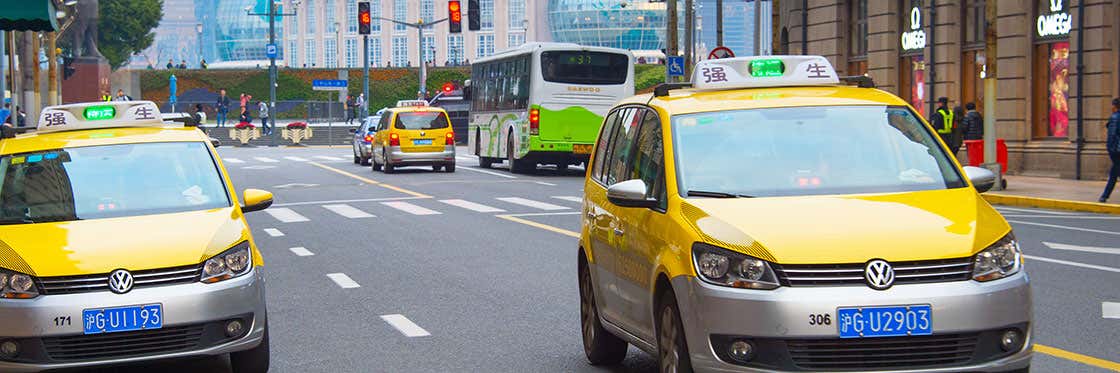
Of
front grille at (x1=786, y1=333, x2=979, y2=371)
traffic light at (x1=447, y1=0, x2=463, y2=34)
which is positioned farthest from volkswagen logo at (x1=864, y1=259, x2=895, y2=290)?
traffic light at (x1=447, y1=0, x2=463, y2=34)

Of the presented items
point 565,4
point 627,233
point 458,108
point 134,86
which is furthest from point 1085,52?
point 565,4

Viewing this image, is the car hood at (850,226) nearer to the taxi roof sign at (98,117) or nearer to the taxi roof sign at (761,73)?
the taxi roof sign at (761,73)

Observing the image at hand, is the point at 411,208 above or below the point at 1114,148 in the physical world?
below

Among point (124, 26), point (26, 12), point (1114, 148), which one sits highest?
point (124, 26)

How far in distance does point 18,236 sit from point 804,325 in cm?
445

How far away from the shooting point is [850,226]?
681cm

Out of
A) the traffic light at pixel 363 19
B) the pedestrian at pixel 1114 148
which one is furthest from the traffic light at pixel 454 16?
the pedestrian at pixel 1114 148

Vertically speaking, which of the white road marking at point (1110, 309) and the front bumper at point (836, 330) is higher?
the front bumper at point (836, 330)

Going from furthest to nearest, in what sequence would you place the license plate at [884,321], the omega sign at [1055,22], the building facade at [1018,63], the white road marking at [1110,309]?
the omega sign at [1055,22], the building facade at [1018,63], the white road marking at [1110,309], the license plate at [884,321]

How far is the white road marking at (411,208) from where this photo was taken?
79.5ft

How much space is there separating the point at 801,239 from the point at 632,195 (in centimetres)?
116

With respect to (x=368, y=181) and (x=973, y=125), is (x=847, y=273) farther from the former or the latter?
(x=368, y=181)

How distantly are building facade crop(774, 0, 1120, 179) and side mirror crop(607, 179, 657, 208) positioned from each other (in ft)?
72.4

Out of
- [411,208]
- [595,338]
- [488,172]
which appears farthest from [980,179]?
[488,172]
